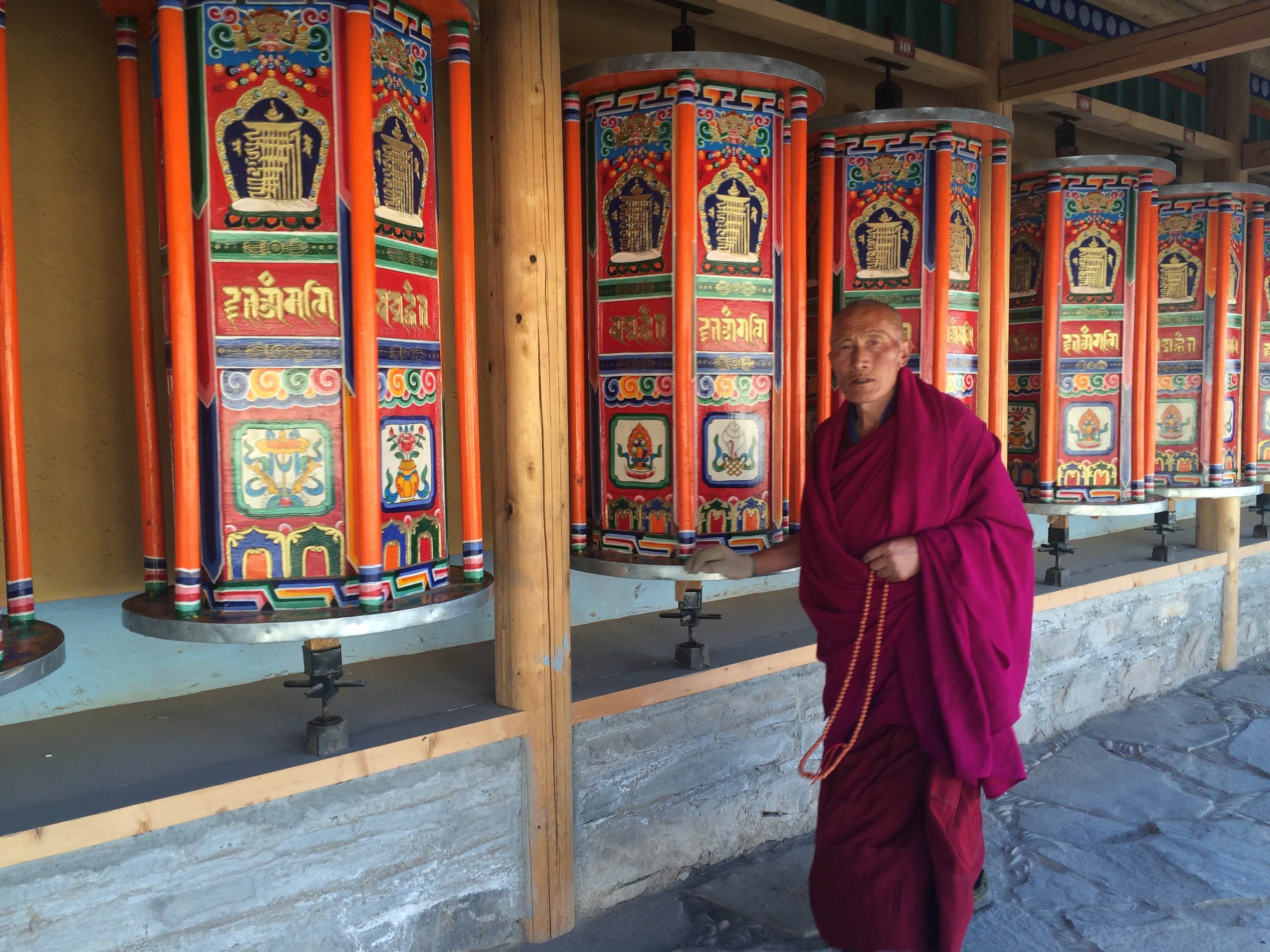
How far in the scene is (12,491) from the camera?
2029 millimetres

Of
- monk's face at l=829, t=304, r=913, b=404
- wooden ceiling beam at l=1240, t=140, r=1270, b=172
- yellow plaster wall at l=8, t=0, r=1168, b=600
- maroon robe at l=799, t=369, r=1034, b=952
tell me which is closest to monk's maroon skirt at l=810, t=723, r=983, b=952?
maroon robe at l=799, t=369, r=1034, b=952

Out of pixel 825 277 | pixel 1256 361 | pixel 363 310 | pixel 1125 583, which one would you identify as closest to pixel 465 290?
pixel 363 310

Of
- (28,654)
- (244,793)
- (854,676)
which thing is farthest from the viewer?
(854,676)

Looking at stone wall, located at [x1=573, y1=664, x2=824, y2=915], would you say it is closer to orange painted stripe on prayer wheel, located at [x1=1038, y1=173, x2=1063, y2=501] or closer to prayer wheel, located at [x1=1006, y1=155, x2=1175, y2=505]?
orange painted stripe on prayer wheel, located at [x1=1038, y1=173, x2=1063, y2=501]

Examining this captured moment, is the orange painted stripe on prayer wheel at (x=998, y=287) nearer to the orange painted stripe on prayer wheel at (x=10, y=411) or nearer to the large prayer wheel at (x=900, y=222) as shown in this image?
the large prayer wheel at (x=900, y=222)

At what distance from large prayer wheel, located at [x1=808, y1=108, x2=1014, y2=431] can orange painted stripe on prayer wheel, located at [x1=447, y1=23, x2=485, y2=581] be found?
155 centimetres

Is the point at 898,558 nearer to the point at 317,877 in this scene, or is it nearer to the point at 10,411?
the point at 317,877

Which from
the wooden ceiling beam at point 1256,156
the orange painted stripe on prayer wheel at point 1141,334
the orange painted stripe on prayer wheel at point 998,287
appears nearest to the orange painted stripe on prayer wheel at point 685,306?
the orange painted stripe on prayer wheel at point 998,287

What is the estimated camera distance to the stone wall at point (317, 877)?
1.96 meters

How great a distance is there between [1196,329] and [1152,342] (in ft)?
2.03

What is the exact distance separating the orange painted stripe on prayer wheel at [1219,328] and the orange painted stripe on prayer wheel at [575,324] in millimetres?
3340

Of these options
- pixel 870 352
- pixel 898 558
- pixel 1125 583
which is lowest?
pixel 1125 583

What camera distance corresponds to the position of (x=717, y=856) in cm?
318

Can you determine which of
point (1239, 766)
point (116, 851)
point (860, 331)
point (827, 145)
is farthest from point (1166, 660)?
point (116, 851)
